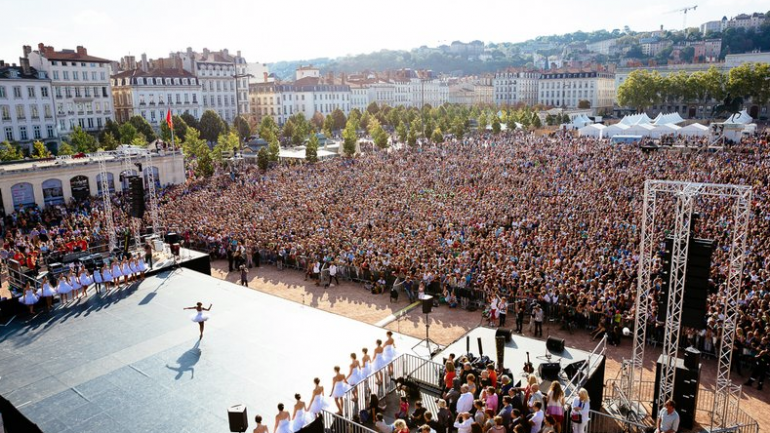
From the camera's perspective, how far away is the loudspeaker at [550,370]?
37.8 feet

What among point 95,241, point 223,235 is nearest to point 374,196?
point 223,235

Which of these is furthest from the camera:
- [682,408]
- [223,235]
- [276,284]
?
[223,235]

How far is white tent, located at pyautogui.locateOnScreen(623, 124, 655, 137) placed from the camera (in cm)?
4706

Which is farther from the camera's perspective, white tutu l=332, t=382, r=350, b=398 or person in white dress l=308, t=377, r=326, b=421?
white tutu l=332, t=382, r=350, b=398

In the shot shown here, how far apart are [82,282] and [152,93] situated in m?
64.6

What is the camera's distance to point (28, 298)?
1612 centimetres

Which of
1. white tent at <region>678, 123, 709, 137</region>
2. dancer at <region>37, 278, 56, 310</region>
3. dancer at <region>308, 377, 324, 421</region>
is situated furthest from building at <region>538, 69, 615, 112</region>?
dancer at <region>308, 377, 324, 421</region>

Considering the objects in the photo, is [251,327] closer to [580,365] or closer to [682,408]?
[580,365]

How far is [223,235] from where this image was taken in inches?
997

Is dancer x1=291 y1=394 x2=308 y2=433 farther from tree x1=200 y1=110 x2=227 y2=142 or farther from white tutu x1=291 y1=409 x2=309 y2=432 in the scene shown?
tree x1=200 y1=110 x2=227 y2=142

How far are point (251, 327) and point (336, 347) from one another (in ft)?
9.40

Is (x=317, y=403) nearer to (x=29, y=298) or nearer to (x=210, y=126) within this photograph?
(x=29, y=298)

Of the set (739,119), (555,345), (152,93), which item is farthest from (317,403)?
(152,93)

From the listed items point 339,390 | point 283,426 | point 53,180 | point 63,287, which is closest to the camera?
point 283,426
